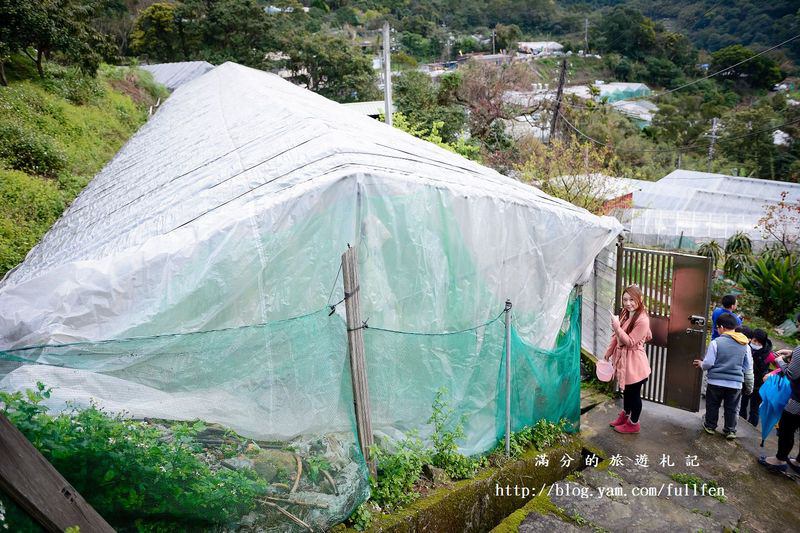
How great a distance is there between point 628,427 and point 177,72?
950 inches

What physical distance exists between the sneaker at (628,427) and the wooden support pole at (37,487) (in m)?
4.48

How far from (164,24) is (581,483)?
35.2 m

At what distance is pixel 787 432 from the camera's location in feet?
14.4

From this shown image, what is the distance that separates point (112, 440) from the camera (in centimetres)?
225

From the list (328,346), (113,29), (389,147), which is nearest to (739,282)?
(389,147)

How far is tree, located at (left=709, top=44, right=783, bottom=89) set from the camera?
49.1 m

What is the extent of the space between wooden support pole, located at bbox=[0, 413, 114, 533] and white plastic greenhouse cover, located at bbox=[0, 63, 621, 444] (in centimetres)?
39

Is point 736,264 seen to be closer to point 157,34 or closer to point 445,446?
point 445,446

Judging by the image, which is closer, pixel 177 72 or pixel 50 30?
pixel 50 30

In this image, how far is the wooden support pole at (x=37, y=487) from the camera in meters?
1.84

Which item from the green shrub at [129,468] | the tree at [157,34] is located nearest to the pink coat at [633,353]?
the green shrub at [129,468]

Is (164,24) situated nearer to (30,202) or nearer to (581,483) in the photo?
(30,202)

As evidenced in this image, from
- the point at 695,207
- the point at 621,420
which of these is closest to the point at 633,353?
the point at 621,420

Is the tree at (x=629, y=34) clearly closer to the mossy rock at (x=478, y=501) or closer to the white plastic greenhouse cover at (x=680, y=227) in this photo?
the white plastic greenhouse cover at (x=680, y=227)
